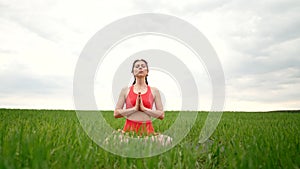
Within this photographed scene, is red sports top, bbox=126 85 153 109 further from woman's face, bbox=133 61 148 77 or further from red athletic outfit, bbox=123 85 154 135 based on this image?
woman's face, bbox=133 61 148 77

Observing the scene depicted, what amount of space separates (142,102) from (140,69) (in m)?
0.49

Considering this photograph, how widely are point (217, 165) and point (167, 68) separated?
1438 millimetres

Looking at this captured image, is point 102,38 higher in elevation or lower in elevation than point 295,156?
higher

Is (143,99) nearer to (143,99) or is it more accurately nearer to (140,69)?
(143,99)

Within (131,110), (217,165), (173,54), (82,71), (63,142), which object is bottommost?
(217,165)

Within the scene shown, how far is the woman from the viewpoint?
4.40m

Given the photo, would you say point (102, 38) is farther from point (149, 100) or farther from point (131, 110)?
point (149, 100)

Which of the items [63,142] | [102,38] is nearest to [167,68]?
[102,38]

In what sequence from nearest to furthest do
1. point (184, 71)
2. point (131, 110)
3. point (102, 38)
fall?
point (102, 38)
point (184, 71)
point (131, 110)

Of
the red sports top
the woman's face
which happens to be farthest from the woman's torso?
the woman's face

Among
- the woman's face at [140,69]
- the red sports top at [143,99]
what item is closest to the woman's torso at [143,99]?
the red sports top at [143,99]

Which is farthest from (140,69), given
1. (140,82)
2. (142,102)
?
(142,102)

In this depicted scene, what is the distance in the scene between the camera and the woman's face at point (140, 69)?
4.46 m

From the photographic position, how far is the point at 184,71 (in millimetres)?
3773
